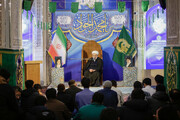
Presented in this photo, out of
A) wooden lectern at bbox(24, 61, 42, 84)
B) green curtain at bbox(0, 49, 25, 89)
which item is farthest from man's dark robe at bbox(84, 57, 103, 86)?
green curtain at bbox(0, 49, 25, 89)

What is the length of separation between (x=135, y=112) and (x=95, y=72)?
619 cm

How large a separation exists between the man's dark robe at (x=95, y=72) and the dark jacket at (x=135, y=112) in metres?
6.04

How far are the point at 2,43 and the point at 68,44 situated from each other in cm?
450

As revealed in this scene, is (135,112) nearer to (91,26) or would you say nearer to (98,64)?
(98,64)

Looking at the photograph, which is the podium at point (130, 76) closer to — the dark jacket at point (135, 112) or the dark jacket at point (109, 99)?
the dark jacket at point (109, 99)

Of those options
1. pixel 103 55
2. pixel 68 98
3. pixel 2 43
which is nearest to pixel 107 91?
pixel 68 98

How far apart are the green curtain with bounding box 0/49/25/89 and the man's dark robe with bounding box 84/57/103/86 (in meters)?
2.96

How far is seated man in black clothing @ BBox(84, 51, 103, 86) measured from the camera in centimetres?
932

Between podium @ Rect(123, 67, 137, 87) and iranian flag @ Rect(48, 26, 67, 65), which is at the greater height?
iranian flag @ Rect(48, 26, 67, 65)

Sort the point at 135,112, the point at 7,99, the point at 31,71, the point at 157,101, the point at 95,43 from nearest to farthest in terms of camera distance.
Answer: the point at 7,99 → the point at 135,112 → the point at 157,101 → the point at 31,71 → the point at 95,43

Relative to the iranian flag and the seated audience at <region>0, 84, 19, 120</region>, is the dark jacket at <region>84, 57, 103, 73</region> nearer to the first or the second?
the iranian flag

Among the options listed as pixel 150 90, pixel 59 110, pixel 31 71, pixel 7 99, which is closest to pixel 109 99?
pixel 59 110

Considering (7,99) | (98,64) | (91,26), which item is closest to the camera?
(7,99)

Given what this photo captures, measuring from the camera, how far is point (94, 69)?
9.48 metres
